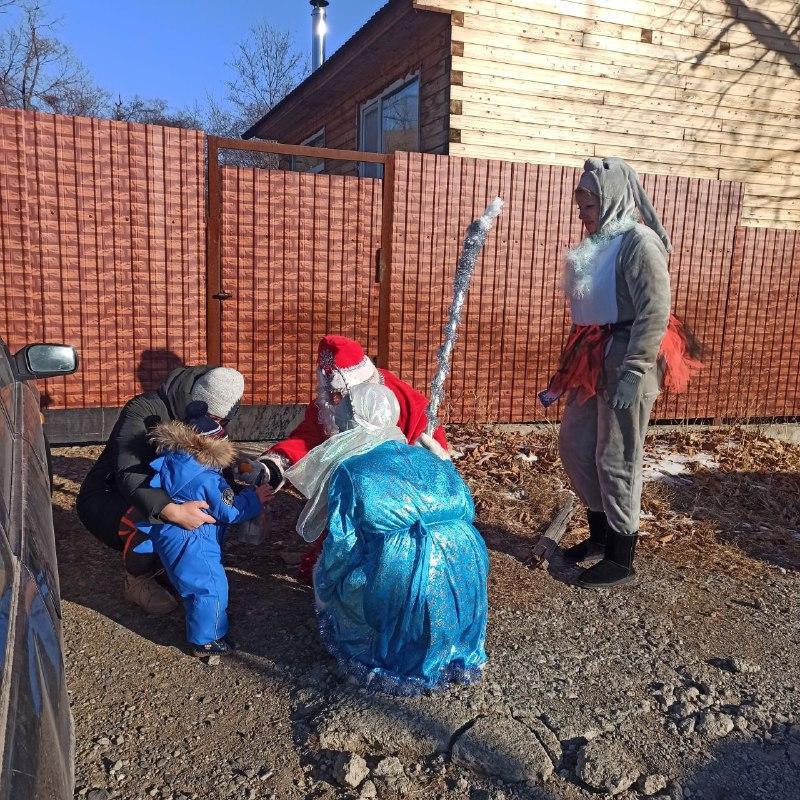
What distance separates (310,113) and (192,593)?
11271mm

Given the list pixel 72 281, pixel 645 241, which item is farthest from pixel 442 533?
pixel 72 281

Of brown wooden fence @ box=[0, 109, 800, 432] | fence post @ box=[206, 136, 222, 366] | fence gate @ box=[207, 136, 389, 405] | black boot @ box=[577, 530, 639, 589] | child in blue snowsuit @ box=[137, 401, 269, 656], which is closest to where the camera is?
child in blue snowsuit @ box=[137, 401, 269, 656]

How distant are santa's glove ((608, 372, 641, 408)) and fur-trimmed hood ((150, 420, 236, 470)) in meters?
1.84

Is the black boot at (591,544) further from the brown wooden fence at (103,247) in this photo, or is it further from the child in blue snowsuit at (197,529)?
the brown wooden fence at (103,247)

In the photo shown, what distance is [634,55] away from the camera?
8.40m

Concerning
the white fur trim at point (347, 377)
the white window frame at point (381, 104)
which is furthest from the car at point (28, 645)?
the white window frame at point (381, 104)

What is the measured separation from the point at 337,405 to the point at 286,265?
3.13 meters

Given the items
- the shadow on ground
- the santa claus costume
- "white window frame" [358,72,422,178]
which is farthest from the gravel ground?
"white window frame" [358,72,422,178]

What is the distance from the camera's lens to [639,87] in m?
8.47

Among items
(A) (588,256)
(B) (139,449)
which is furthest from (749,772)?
(B) (139,449)

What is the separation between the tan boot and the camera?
10.8 ft

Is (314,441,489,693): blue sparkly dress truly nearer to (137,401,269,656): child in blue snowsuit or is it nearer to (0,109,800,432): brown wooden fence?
(137,401,269,656): child in blue snowsuit

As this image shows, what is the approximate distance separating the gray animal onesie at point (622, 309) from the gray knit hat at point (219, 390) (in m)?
→ 1.77

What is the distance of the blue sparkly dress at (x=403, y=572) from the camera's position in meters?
2.56
